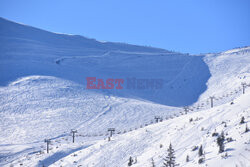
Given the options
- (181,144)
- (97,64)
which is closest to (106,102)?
(181,144)

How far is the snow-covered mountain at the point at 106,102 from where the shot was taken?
14969mm

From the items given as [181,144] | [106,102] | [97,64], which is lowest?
[181,144]

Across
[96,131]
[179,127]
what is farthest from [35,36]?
[179,127]

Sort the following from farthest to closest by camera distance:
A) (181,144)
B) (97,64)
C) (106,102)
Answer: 1. (97,64)
2. (106,102)
3. (181,144)

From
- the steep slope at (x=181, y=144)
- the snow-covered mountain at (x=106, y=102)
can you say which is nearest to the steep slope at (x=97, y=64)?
the snow-covered mountain at (x=106, y=102)

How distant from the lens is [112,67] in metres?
76.9

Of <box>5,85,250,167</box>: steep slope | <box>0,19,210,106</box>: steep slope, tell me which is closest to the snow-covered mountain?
<box>5,85,250,167</box>: steep slope

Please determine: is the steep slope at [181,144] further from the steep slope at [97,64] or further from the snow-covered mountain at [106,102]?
the steep slope at [97,64]

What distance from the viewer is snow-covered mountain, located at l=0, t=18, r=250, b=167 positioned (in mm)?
14969

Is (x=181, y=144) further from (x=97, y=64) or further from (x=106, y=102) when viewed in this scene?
(x=97, y=64)

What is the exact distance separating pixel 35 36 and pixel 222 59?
248ft

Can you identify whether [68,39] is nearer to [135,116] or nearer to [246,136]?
[135,116]

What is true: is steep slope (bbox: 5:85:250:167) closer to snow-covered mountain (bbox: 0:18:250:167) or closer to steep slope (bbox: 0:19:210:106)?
snow-covered mountain (bbox: 0:18:250:167)

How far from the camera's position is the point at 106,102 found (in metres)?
45.9
